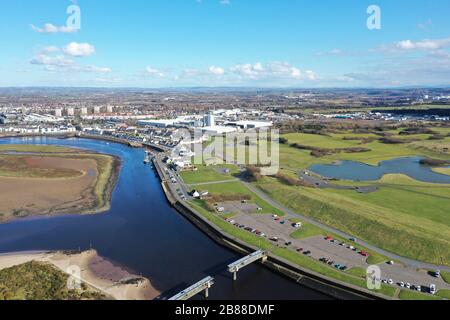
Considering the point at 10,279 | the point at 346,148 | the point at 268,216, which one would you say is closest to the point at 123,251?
the point at 10,279

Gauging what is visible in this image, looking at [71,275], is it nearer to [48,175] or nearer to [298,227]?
[298,227]

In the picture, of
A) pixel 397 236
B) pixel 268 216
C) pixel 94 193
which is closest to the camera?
pixel 397 236

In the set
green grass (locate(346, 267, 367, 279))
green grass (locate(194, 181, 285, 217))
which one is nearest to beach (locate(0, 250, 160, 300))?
green grass (locate(346, 267, 367, 279))

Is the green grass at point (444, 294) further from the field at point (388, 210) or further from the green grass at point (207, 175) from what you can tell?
the green grass at point (207, 175)

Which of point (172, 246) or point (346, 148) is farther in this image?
point (346, 148)

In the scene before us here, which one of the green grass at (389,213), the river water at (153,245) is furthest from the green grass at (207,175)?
the green grass at (389,213)

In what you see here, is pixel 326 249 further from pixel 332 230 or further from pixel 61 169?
pixel 61 169
